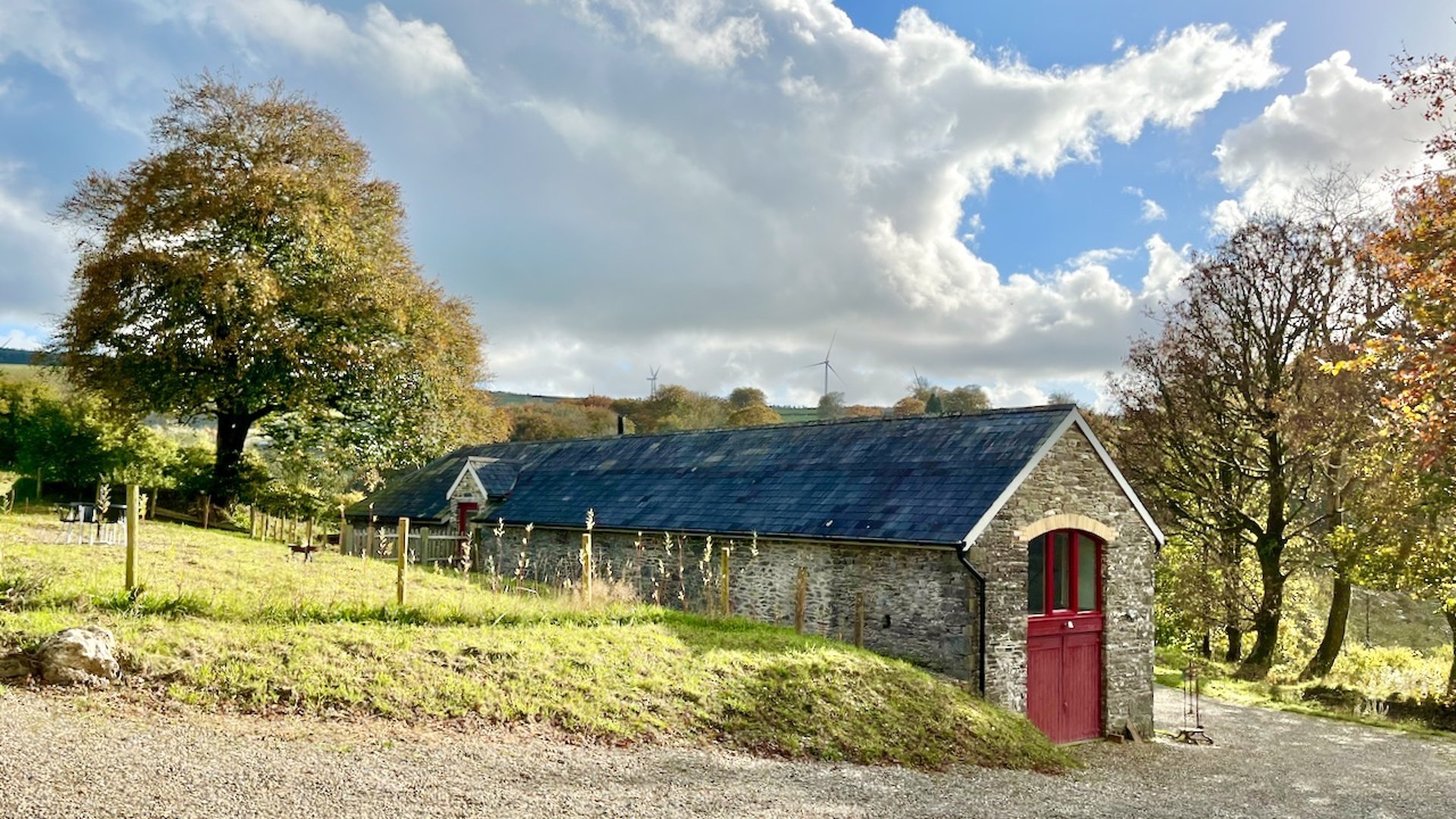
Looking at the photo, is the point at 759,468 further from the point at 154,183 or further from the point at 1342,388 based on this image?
the point at 154,183

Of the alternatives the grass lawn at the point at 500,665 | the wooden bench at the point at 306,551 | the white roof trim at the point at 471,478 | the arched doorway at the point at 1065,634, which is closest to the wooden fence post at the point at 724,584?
the grass lawn at the point at 500,665

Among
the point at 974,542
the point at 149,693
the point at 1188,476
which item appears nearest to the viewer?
the point at 149,693

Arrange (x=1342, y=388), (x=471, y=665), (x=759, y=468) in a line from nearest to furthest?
(x=471, y=665) < (x=759, y=468) < (x=1342, y=388)

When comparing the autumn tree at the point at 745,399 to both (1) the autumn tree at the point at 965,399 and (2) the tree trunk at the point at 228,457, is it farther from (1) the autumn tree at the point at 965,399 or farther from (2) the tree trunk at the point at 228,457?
(2) the tree trunk at the point at 228,457

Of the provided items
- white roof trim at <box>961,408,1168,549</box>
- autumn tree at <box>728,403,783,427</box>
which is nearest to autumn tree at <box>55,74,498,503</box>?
white roof trim at <box>961,408,1168,549</box>

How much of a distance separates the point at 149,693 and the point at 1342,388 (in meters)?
26.8

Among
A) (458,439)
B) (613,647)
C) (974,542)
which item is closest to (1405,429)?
(974,542)

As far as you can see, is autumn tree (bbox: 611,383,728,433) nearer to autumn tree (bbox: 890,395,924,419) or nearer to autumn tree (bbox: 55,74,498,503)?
autumn tree (bbox: 890,395,924,419)

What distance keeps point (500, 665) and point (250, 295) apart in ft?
63.7

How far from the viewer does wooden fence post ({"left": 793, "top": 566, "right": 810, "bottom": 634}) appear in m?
17.0

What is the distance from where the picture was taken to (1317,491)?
29344 millimetres

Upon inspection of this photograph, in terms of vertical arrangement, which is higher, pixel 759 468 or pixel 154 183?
pixel 154 183

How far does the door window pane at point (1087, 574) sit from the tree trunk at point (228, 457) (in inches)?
995

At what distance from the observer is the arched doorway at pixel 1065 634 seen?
57.7 feet
